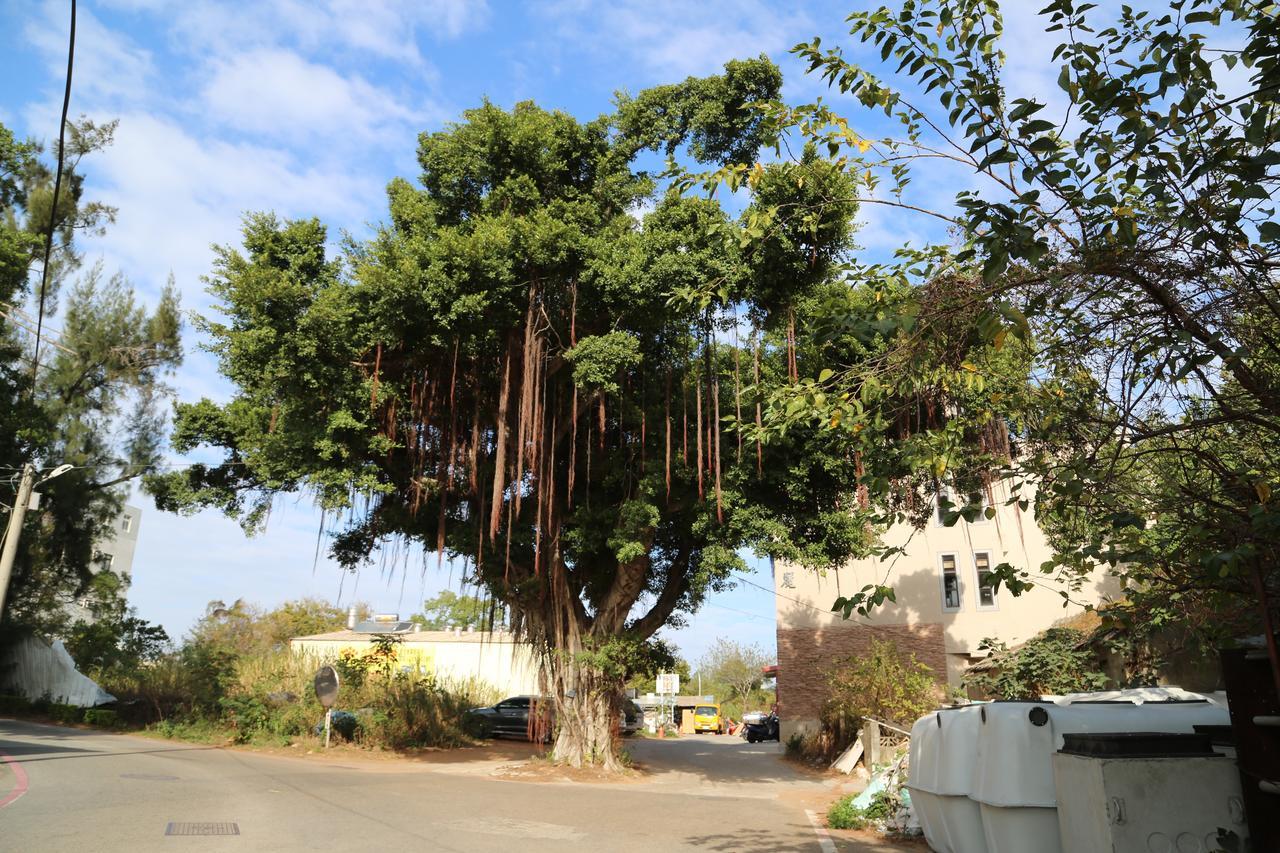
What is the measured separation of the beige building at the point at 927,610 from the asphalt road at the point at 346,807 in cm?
996

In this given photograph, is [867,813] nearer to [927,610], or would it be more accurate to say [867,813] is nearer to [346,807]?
[346,807]

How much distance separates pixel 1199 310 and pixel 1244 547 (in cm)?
135

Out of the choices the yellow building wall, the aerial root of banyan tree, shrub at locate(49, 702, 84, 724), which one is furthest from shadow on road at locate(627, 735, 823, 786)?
shrub at locate(49, 702, 84, 724)

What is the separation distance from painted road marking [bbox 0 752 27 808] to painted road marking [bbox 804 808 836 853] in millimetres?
9688

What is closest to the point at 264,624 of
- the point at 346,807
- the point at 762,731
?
the point at 762,731

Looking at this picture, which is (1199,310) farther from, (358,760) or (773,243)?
(358,760)

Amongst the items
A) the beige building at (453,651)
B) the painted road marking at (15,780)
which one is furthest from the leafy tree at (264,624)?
the painted road marking at (15,780)

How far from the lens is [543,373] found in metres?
15.9

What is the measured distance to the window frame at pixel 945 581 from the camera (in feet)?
90.4

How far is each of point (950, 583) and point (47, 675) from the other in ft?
98.0

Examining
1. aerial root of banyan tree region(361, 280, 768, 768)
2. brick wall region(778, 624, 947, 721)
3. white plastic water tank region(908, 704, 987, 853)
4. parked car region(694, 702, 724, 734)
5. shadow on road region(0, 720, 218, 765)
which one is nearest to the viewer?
white plastic water tank region(908, 704, 987, 853)

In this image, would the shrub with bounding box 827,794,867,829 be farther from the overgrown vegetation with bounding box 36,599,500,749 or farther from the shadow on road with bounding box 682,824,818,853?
the overgrown vegetation with bounding box 36,599,500,749

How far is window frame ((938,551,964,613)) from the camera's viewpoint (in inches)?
1085

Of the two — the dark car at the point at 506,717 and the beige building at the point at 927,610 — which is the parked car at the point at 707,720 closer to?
the dark car at the point at 506,717
